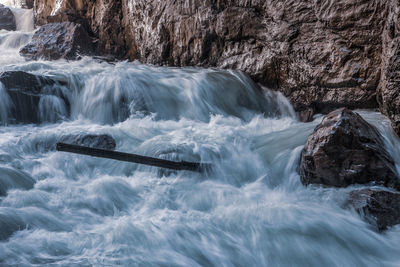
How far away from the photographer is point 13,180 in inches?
139

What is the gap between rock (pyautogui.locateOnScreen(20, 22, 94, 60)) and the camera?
8906 mm

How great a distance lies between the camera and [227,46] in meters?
6.98

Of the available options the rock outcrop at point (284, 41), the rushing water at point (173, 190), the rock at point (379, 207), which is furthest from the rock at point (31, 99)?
the rock at point (379, 207)

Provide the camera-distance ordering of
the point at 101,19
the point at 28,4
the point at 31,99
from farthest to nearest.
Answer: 1. the point at 28,4
2. the point at 101,19
3. the point at 31,99

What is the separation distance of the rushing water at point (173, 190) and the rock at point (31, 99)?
0.04 meters

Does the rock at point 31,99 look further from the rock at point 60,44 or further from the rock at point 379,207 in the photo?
the rock at point 379,207

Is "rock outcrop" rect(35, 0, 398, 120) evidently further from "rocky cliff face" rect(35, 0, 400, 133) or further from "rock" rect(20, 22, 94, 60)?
"rock" rect(20, 22, 94, 60)

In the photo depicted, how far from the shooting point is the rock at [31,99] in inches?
216

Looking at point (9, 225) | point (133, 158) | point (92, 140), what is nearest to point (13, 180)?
point (9, 225)

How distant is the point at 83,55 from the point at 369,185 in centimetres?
792

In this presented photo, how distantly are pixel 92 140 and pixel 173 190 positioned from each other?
1.47 metres

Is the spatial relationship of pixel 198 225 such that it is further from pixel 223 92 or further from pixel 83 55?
pixel 83 55

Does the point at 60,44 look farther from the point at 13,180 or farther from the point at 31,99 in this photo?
the point at 13,180

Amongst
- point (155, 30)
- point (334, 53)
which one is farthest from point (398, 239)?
point (155, 30)
